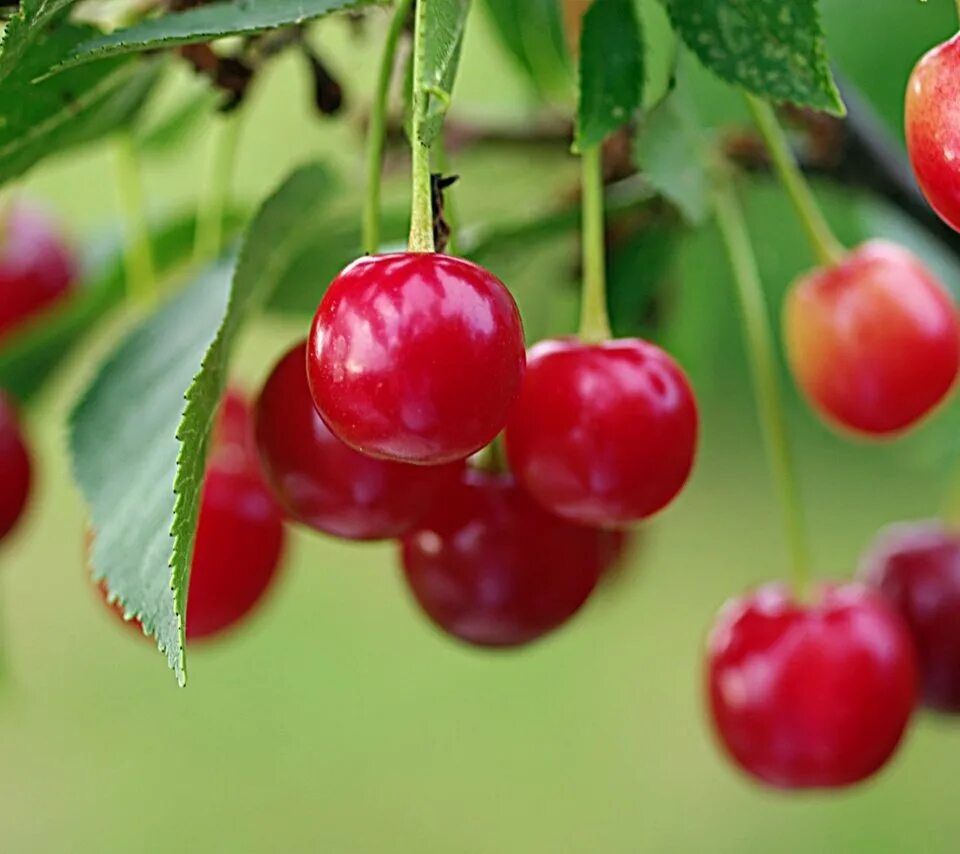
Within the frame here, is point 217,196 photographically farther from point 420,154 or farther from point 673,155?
point 420,154

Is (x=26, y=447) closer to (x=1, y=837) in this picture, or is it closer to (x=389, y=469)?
(x=389, y=469)

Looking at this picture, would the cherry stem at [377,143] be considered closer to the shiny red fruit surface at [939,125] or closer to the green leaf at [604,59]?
the green leaf at [604,59]

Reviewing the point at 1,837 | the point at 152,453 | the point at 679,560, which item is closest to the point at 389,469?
the point at 152,453

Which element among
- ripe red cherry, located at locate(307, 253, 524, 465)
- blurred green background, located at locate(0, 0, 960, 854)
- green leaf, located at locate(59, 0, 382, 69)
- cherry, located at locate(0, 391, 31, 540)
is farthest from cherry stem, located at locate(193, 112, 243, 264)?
blurred green background, located at locate(0, 0, 960, 854)

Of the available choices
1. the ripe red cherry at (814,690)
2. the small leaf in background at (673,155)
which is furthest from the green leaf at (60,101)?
the ripe red cherry at (814,690)

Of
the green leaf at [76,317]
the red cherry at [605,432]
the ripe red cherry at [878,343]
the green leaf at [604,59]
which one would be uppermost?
the green leaf at [604,59]
